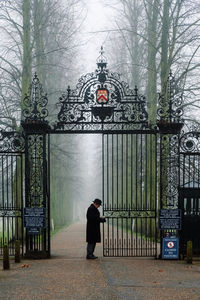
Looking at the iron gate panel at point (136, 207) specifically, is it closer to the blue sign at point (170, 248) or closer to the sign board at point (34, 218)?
the blue sign at point (170, 248)

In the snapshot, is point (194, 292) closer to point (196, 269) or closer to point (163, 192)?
point (196, 269)

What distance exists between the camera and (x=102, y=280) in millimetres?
8852

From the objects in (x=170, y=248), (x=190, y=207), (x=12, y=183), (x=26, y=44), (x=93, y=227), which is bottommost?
(x=170, y=248)

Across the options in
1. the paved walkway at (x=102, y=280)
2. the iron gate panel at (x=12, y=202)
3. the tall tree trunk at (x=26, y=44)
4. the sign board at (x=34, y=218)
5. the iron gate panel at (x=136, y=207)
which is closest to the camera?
the paved walkway at (x=102, y=280)

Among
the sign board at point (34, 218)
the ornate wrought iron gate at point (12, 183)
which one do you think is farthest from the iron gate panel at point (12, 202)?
the sign board at point (34, 218)

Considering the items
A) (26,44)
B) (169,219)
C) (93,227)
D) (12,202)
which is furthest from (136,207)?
(26,44)

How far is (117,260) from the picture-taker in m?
11.9

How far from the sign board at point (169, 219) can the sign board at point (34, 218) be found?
11.1 feet

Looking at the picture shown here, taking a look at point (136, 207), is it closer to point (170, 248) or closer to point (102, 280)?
point (170, 248)

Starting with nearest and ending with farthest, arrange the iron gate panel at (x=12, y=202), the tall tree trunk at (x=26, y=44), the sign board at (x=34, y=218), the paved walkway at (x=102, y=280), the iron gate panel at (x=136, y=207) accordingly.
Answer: the paved walkway at (x=102, y=280) < the iron gate panel at (x=136, y=207) < the sign board at (x=34, y=218) < the iron gate panel at (x=12, y=202) < the tall tree trunk at (x=26, y=44)

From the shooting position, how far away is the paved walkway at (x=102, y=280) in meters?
7.67

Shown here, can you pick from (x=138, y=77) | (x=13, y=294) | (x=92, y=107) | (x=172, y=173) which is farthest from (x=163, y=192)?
(x=138, y=77)

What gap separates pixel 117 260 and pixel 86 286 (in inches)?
144

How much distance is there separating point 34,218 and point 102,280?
3.82 meters
